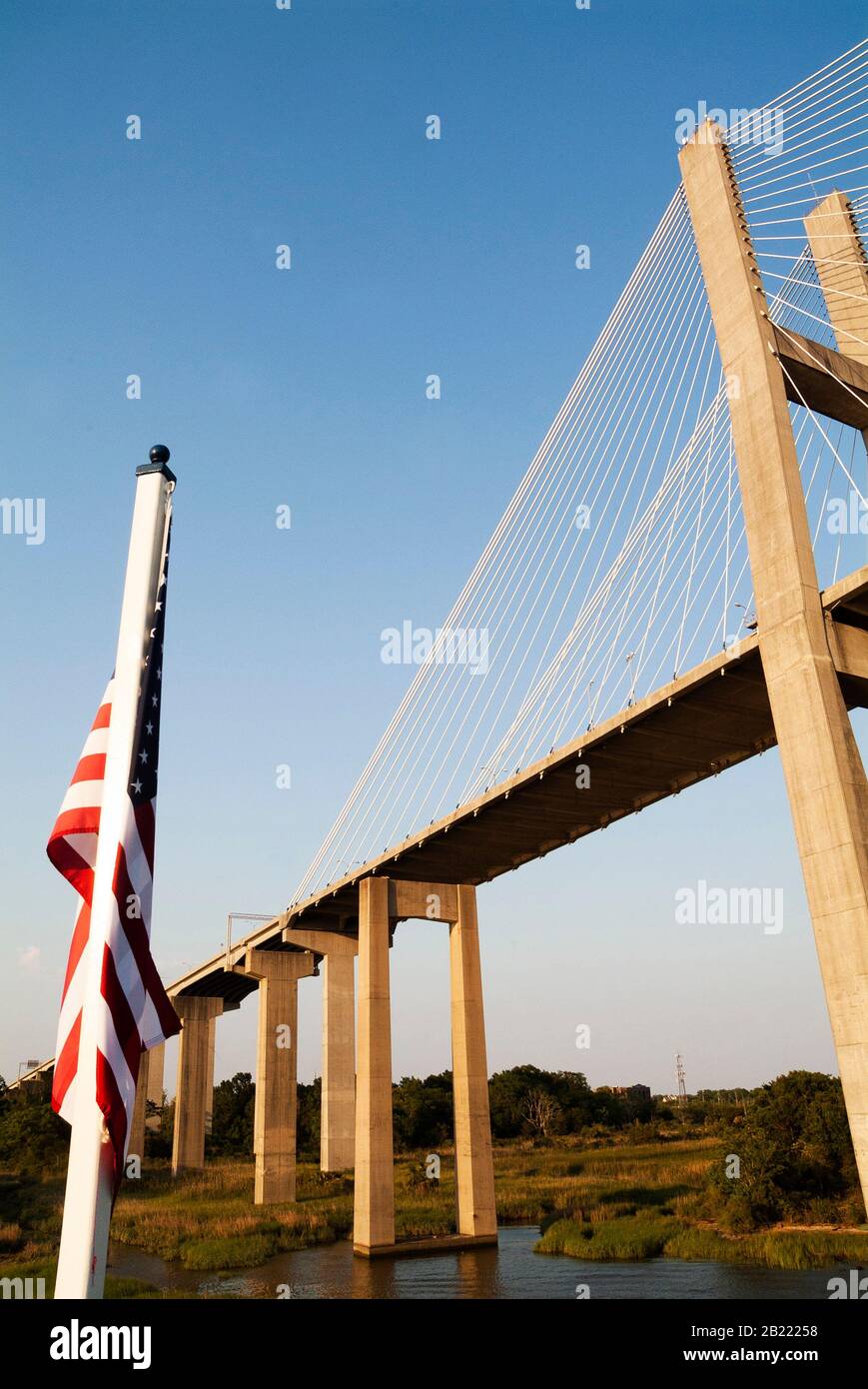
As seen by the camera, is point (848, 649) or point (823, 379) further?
point (823, 379)

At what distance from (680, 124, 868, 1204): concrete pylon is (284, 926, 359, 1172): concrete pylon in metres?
32.7

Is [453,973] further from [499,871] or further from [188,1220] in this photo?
[188,1220]

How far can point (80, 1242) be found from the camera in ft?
19.9

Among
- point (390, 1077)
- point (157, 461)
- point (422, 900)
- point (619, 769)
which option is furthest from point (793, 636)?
point (390, 1077)

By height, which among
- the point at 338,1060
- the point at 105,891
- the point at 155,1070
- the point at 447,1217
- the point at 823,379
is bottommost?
the point at 447,1217

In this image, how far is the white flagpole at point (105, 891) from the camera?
6.10 m

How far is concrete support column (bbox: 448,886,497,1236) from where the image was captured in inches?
1481

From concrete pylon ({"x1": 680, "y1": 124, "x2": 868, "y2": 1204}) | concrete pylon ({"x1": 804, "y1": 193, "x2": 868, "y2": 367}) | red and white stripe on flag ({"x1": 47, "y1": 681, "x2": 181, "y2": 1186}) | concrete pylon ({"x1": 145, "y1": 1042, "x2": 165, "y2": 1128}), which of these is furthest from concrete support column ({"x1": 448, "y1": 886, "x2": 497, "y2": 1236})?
concrete pylon ({"x1": 145, "y1": 1042, "x2": 165, "y2": 1128})

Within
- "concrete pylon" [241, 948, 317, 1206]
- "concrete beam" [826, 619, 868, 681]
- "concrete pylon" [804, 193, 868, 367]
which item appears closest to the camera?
"concrete beam" [826, 619, 868, 681]

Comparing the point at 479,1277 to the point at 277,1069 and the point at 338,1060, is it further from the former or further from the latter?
the point at 277,1069

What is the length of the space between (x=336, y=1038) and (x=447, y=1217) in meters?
10.1

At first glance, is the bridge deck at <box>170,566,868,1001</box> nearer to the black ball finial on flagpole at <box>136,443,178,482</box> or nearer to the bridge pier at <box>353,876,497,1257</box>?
the bridge pier at <box>353,876,497,1257</box>

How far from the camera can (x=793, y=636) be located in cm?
2056
